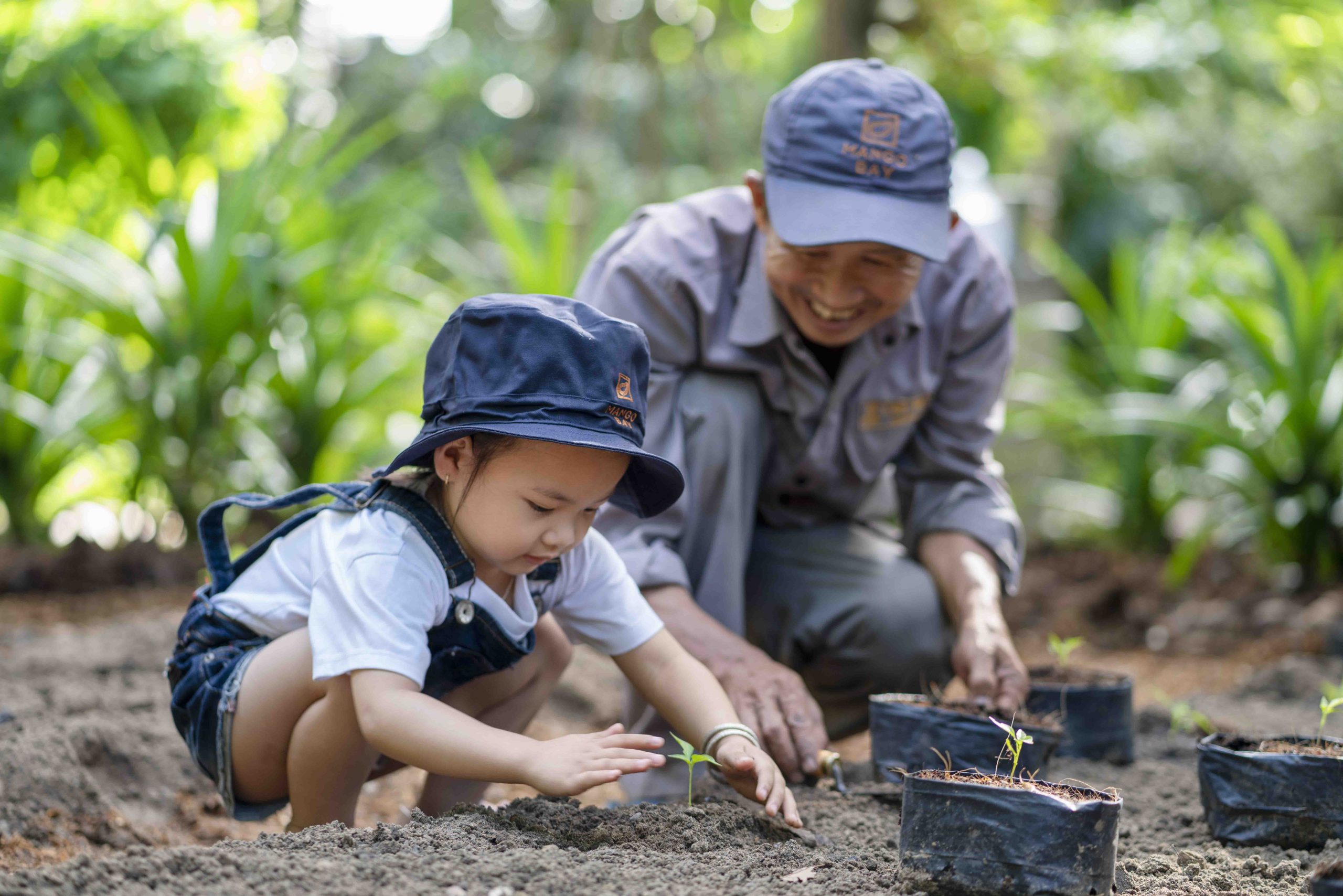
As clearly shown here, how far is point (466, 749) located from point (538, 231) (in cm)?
497

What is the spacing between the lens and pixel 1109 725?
2.18 metres

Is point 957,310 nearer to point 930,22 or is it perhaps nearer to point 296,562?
point 296,562

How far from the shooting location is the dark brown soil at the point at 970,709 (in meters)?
1.86

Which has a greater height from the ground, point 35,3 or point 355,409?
point 35,3

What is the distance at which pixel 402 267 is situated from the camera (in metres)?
4.37

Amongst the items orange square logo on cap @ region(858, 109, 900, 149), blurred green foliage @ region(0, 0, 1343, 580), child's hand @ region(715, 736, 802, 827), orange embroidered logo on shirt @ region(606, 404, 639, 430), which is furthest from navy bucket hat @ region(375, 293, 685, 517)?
blurred green foliage @ region(0, 0, 1343, 580)

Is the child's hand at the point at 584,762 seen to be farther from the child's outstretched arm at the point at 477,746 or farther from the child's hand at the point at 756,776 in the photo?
the child's hand at the point at 756,776

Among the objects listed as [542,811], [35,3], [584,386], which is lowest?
[542,811]

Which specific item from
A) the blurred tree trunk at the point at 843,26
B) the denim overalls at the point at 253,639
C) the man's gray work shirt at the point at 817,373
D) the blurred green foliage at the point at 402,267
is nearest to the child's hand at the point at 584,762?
the denim overalls at the point at 253,639

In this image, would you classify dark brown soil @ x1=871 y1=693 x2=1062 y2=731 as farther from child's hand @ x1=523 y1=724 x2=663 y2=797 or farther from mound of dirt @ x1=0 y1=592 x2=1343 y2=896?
child's hand @ x1=523 y1=724 x2=663 y2=797

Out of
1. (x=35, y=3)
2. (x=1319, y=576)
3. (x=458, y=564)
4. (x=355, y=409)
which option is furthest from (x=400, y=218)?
(x=1319, y=576)

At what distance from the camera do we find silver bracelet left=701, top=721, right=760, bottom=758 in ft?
5.22

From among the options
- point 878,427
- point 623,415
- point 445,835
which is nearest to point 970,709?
point 878,427

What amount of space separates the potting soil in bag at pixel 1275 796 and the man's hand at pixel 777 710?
0.58m
